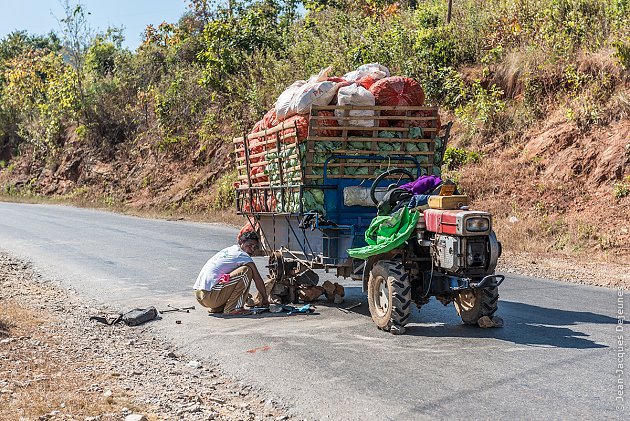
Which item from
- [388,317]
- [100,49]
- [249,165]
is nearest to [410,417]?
[388,317]

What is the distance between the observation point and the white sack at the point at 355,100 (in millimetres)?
9852

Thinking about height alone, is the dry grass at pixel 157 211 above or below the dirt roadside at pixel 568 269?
above

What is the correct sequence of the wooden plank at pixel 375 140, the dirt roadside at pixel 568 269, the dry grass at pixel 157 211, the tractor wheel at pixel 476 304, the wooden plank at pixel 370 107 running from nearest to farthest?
the tractor wheel at pixel 476 304, the wooden plank at pixel 370 107, the wooden plank at pixel 375 140, the dirt roadside at pixel 568 269, the dry grass at pixel 157 211

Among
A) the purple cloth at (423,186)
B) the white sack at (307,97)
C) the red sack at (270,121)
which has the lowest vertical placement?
the purple cloth at (423,186)

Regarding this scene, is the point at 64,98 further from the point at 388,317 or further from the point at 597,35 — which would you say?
the point at 388,317

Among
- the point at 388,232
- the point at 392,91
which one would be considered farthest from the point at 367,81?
the point at 388,232

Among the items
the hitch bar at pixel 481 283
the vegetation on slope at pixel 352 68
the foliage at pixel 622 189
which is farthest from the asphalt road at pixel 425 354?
the vegetation on slope at pixel 352 68

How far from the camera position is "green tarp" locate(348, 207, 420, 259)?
8.38 meters

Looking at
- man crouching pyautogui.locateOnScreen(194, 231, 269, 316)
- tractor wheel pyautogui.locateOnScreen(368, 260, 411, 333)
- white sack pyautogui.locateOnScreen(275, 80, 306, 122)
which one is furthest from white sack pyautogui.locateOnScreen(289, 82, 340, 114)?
tractor wheel pyautogui.locateOnScreen(368, 260, 411, 333)

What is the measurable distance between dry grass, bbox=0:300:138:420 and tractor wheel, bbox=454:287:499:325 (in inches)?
155

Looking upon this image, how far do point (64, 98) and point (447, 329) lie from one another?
129ft

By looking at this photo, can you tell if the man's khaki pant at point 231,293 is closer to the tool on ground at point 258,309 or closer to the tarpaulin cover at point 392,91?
the tool on ground at point 258,309

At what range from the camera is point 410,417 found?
5688 millimetres

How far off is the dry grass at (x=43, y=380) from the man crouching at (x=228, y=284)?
1.91 metres
